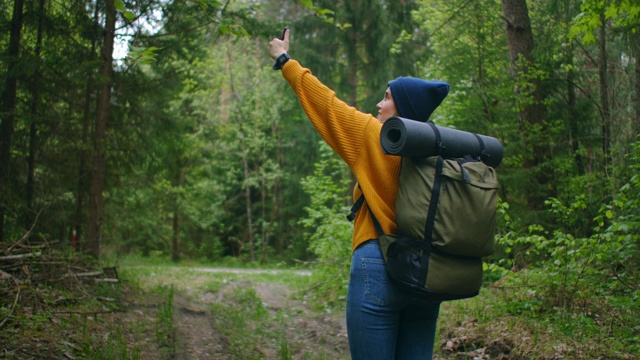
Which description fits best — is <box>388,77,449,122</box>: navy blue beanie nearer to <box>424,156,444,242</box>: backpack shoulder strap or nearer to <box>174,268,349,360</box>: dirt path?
<box>424,156,444,242</box>: backpack shoulder strap

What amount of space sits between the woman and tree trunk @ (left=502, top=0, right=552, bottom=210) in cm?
759

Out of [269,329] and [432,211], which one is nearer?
[432,211]

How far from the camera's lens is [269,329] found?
7461mm

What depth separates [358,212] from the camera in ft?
8.63

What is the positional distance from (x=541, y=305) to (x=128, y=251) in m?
21.0

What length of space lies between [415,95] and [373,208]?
22.5 inches

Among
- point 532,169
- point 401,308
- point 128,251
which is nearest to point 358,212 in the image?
point 401,308

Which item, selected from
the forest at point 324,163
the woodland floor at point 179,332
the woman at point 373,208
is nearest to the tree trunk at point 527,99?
the forest at point 324,163

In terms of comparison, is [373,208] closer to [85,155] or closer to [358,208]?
[358,208]

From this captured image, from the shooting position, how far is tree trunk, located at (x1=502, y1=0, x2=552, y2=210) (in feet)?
32.2

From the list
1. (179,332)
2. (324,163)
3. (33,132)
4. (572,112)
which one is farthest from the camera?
(324,163)

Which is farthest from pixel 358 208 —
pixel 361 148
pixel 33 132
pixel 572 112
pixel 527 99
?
pixel 572 112

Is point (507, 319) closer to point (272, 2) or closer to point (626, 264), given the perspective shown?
point (626, 264)

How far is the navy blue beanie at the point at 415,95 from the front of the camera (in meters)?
2.66
